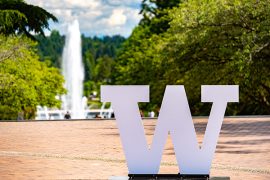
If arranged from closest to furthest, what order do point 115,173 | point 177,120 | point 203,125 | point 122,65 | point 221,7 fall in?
point 177,120 → point 115,173 → point 203,125 → point 221,7 → point 122,65

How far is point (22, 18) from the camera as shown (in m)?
24.6

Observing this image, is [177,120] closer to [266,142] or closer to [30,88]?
[266,142]

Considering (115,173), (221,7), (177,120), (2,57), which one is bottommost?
(115,173)

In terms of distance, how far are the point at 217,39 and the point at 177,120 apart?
76.4 ft

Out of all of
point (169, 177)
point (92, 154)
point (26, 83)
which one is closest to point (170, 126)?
point (169, 177)

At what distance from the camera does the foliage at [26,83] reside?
41000 mm

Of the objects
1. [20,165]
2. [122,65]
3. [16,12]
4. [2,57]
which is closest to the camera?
[20,165]

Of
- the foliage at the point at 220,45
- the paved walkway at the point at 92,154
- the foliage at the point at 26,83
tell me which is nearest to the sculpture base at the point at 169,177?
the paved walkway at the point at 92,154

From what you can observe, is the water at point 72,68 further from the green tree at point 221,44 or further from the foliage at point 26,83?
the green tree at point 221,44

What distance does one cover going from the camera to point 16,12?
80.2 feet

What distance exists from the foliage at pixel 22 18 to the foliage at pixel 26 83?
11481 millimetres

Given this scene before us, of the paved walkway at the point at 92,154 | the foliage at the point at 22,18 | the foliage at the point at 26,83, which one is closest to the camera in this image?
the paved walkway at the point at 92,154


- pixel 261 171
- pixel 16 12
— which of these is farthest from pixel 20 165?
pixel 16 12

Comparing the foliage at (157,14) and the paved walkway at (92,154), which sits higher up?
the foliage at (157,14)
